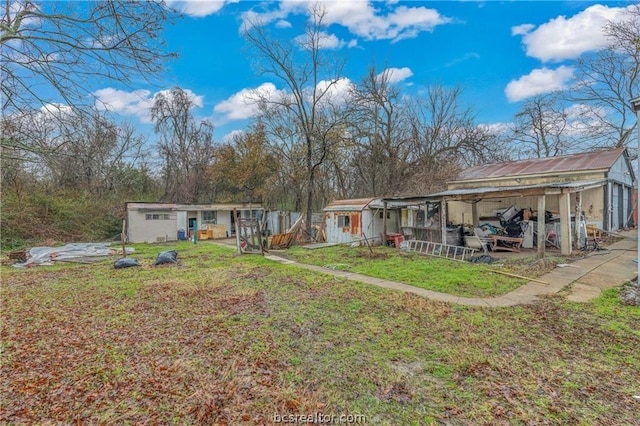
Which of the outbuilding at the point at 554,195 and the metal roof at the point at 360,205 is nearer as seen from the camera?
the outbuilding at the point at 554,195

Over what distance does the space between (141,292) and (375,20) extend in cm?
1354

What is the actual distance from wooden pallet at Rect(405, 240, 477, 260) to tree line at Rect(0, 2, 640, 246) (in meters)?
7.08

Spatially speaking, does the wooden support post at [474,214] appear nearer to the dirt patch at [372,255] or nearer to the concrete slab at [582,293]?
the dirt patch at [372,255]

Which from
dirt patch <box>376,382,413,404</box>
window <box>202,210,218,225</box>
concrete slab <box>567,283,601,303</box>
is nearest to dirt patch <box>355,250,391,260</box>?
concrete slab <box>567,283,601,303</box>

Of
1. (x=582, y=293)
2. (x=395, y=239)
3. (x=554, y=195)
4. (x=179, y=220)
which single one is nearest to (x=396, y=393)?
(x=582, y=293)

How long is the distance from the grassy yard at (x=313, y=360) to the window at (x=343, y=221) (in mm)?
9484

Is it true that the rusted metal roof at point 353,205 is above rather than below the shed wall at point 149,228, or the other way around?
above

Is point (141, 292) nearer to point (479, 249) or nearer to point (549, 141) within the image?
point (479, 249)

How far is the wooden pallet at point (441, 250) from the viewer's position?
36.0 ft

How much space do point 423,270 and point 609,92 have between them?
23.7 meters

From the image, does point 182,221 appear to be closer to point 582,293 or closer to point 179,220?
point 179,220

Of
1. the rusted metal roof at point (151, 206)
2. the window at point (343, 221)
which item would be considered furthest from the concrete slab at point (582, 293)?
the rusted metal roof at point (151, 206)

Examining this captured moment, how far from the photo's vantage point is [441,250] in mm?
11539

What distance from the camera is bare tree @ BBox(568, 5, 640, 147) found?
2003 centimetres
